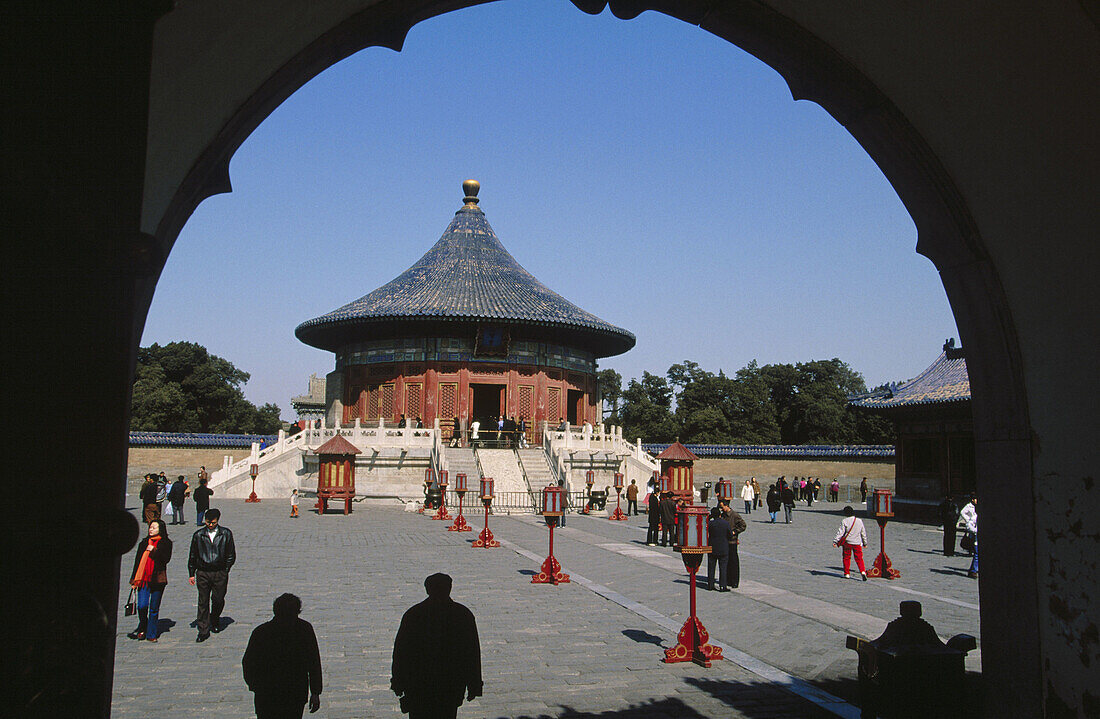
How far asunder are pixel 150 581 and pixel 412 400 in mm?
27487

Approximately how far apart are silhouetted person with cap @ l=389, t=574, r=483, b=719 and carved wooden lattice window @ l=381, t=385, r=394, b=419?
31535mm

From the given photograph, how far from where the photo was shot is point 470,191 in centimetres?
4684

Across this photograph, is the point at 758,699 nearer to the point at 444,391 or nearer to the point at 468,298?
the point at 444,391

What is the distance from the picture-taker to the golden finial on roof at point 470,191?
46562mm

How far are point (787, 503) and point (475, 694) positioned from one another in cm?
2256

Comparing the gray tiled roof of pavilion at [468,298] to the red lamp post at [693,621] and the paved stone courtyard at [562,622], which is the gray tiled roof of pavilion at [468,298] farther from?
the red lamp post at [693,621]

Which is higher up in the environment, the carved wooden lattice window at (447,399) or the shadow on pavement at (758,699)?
the carved wooden lattice window at (447,399)

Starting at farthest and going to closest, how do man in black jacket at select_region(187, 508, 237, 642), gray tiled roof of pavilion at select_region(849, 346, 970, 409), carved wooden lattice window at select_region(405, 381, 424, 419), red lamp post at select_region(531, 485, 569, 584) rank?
1. carved wooden lattice window at select_region(405, 381, 424, 419)
2. gray tiled roof of pavilion at select_region(849, 346, 970, 409)
3. red lamp post at select_region(531, 485, 569, 584)
4. man in black jacket at select_region(187, 508, 237, 642)

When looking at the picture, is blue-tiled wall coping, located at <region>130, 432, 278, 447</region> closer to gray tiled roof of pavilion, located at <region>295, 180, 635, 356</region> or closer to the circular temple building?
the circular temple building

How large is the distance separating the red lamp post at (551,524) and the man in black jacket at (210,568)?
16.5ft

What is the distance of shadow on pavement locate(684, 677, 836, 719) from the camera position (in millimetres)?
6246

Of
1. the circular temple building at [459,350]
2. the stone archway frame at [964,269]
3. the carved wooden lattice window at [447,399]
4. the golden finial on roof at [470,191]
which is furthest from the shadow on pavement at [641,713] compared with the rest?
the golden finial on roof at [470,191]

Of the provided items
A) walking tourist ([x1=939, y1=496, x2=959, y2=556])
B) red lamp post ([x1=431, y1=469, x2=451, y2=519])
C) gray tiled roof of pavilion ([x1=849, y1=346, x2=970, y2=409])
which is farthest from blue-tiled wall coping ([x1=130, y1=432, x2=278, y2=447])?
walking tourist ([x1=939, y1=496, x2=959, y2=556])

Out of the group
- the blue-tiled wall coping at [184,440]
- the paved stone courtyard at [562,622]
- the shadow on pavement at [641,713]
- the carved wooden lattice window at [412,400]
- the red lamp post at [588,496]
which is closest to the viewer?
the shadow on pavement at [641,713]
